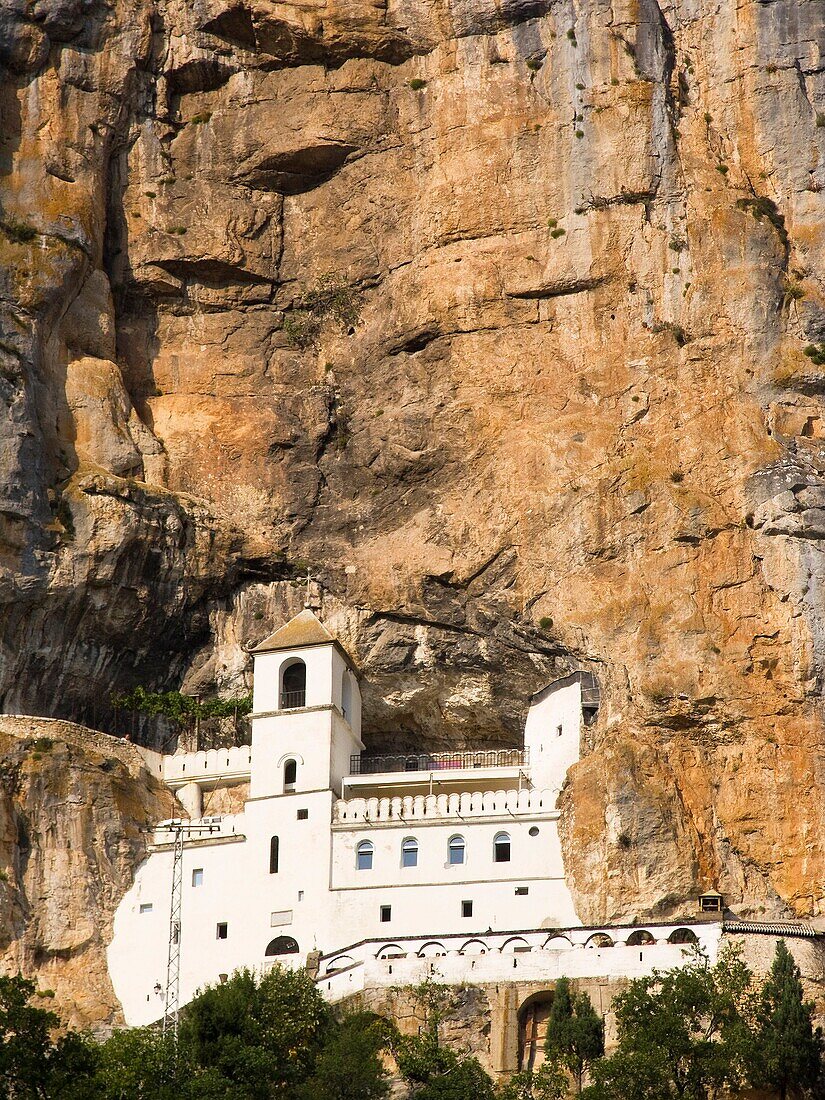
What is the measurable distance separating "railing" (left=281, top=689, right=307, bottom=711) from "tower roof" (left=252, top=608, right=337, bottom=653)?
1543mm

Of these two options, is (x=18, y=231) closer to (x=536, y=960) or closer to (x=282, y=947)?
(x=282, y=947)

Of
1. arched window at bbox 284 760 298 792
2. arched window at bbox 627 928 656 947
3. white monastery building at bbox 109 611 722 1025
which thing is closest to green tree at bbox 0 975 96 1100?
white monastery building at bbox 109 611 722 1025

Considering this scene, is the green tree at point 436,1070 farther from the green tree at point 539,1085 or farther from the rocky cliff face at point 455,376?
the rocky cliff face at point 455,376

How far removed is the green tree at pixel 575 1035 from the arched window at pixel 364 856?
436 inches

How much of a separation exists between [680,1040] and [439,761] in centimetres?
2200

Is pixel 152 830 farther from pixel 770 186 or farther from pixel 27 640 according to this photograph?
pixel 770 186

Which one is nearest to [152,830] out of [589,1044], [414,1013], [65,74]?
[414,1013]

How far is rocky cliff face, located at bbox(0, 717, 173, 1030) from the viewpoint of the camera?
6462 cm

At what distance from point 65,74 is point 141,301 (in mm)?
9100

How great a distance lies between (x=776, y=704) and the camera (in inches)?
2591

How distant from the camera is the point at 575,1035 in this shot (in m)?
54.9

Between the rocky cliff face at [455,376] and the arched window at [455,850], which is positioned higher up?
the rocky cliff face at [455,376]

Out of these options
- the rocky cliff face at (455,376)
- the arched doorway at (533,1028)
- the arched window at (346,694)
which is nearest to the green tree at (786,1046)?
the arched doorway at (533,1028)

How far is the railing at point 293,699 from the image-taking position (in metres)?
70.3
